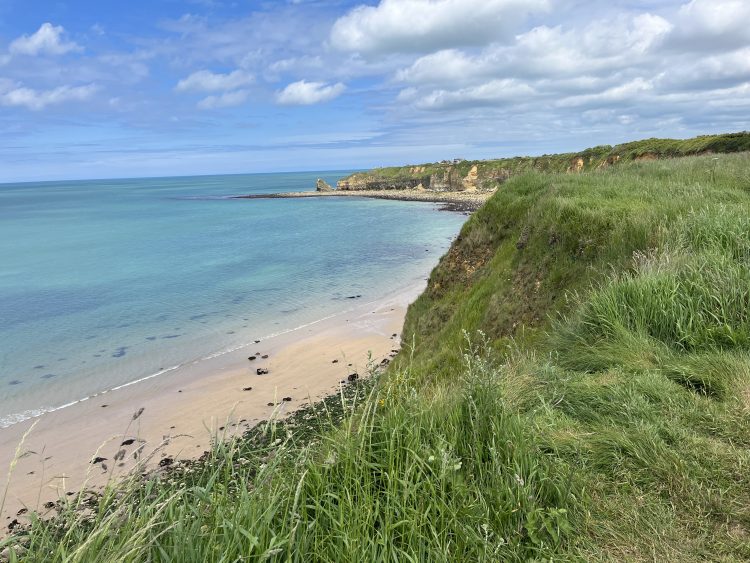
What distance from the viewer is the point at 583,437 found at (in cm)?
399

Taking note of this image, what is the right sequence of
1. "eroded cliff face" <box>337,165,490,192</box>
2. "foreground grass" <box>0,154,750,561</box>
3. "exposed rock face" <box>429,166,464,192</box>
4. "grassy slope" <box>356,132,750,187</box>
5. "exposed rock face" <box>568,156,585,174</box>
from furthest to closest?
1. "exposed rock face" <box>429,166,464,192</box>
2. "eroded cliff face" <box>337,165,490,192</box>
3. "exposed rock face" <box>568,156,585,174</box>
4. "grassy slope" <box>356,132,750,187</box>
5. "foreground grass" <box>0,154,750,561</box>

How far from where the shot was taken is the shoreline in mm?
96119

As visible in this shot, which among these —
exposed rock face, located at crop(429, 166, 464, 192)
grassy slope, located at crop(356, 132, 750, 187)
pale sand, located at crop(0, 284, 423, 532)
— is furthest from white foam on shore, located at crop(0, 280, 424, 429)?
exposed rock face, located at crop(429, 166, 464, 192)

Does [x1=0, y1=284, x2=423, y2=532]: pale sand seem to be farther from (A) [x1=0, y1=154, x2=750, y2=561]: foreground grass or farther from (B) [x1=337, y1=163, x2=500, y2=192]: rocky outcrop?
(B) [x1=337, y1=163, x2=500, y2=192]: rocky outcrop

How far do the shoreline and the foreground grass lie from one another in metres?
76.1

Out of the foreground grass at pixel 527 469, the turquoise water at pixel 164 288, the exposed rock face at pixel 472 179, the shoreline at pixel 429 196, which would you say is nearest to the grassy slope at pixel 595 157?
the exposed rock face at pixel 472 179

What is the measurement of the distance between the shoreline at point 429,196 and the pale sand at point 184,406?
203 feet

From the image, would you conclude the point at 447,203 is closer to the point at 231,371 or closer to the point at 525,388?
the point at 231,371

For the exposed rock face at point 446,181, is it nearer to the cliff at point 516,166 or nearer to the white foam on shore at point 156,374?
the cliff at point 516,166

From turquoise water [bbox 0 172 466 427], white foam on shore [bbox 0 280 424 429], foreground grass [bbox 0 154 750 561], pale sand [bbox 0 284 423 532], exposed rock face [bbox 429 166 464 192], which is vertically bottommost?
pale sand [bbox 0 284 423 532]

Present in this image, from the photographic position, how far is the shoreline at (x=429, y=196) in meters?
96.1

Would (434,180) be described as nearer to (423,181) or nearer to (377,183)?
(423,181)

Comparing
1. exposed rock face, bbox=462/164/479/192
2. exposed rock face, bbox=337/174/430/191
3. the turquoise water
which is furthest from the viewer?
exposed rock face, bbox=337/174/430/191

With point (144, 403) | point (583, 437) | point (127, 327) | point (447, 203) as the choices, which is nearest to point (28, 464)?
point (144, 403)
